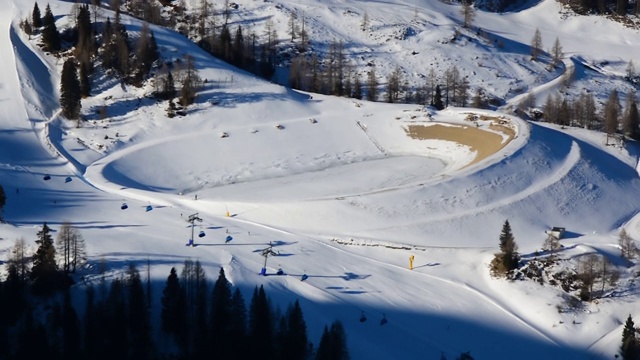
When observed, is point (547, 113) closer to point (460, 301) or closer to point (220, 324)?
point (460, 301)

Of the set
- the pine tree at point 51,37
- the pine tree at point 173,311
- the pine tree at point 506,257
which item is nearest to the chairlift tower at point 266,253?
the pine tree at point 173,311

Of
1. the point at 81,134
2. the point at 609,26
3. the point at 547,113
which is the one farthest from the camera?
the point at 609,26

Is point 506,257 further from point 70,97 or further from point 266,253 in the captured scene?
point 70,97

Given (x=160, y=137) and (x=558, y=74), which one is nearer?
(x=160, y=137)

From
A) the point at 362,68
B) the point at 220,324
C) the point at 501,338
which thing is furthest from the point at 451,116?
the point at 220,324

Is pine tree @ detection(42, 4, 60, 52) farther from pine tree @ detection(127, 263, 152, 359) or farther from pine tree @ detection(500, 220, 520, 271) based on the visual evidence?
pine tree @ detection(500, 220, 520, 271)
